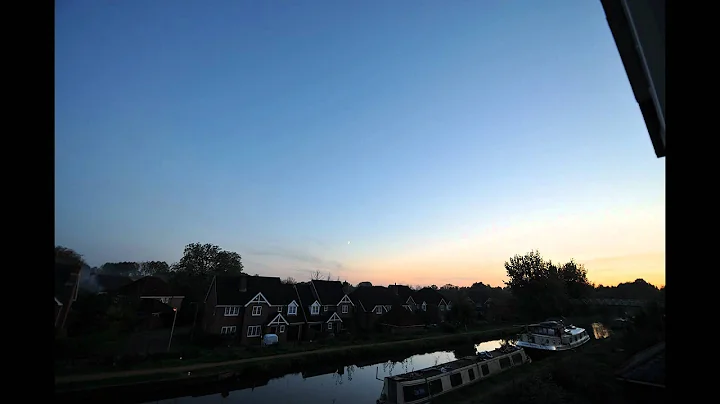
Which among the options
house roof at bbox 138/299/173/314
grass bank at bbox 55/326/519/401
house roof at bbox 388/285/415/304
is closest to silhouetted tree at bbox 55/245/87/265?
grass bank at bbox 55/326/519/401

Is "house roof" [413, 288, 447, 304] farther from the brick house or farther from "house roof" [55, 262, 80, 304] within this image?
"house roof" [55, 262, 80, 304]

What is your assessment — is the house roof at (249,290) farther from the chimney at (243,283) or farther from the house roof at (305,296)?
the house roof at (305,296)

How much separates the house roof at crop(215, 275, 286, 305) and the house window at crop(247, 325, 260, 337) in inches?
69.2

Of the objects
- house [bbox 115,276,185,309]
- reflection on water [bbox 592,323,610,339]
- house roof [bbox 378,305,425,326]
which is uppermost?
house [bbox 115,276,185,309]

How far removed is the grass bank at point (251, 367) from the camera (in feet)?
44.1

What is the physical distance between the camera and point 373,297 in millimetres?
37281

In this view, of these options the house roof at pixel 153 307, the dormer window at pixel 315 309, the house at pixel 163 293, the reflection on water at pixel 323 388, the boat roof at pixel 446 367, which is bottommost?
the reflection on water at pixel 323 388

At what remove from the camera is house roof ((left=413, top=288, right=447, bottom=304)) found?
1700 inches

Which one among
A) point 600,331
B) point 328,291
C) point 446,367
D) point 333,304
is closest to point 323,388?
point 446,367

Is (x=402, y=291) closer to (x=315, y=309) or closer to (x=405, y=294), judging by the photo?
(x=405, y=294)

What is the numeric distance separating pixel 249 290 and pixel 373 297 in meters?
14.0

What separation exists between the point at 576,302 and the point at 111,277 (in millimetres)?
46934

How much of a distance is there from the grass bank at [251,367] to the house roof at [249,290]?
6414 millimetres

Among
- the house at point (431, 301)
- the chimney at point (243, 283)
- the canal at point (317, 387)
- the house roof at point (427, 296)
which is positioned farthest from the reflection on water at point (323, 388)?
the house roof at point (427, 296)
